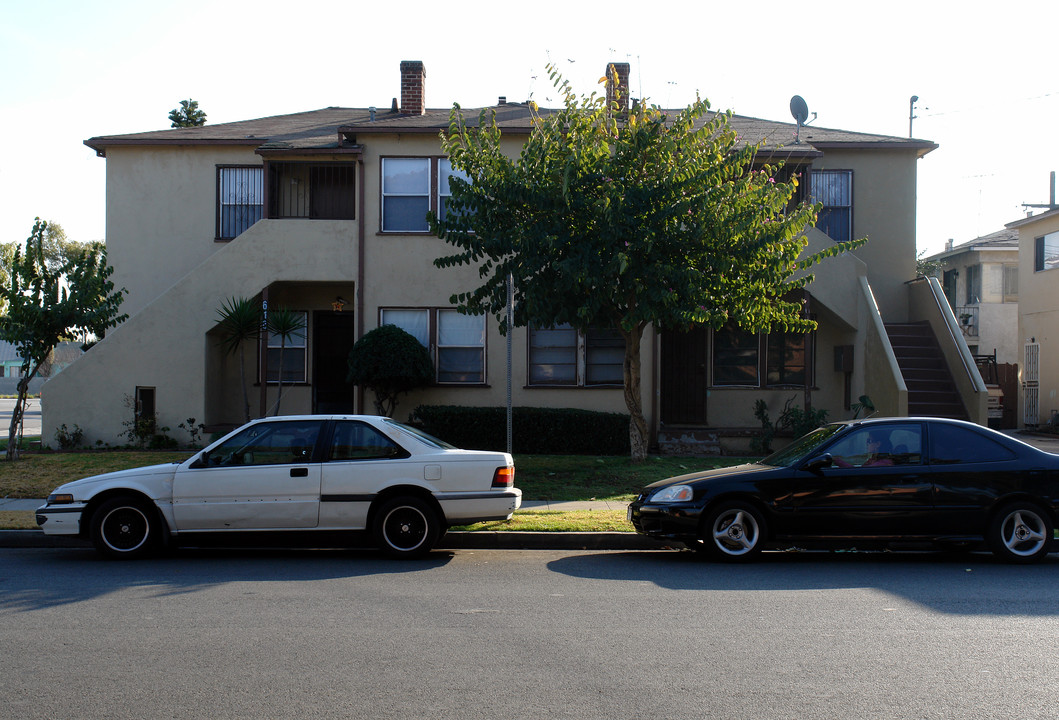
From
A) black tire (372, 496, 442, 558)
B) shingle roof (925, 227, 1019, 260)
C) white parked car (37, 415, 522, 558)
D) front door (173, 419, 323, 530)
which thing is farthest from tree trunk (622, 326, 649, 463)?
shingle roof (925, 227, 1019, 260)

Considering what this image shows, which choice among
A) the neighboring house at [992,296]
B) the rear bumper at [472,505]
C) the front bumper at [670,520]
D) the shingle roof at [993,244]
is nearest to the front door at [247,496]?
the rear bumper at [472,505]

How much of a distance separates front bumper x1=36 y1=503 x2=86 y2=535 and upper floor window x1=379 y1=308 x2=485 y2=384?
9.51m

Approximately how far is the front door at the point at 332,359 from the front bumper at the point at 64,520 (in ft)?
34.5

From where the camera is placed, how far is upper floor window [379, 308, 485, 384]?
17750 millimetres

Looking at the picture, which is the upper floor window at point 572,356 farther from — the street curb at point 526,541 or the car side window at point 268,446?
the car side window at point 268,446

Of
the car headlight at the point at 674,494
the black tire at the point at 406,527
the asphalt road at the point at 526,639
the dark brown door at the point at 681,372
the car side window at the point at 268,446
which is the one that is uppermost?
the dark brown door at the point at 681,372

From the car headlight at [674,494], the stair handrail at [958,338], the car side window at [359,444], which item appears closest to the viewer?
the car headlight at [674,494]

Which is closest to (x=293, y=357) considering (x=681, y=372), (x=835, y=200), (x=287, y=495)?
(x=681, y=372)

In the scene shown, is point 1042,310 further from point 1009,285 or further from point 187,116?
point 187,116

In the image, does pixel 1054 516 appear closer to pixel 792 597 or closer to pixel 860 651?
pixel 792 597

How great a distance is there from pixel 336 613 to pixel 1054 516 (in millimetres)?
6971

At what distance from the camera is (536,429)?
16312mm

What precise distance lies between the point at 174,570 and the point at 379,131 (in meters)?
11.3

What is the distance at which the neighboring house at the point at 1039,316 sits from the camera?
918 inches
